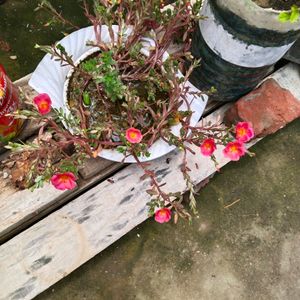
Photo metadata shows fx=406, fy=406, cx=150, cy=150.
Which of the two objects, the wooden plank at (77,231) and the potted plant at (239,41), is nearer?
the potted plant at (239,41)

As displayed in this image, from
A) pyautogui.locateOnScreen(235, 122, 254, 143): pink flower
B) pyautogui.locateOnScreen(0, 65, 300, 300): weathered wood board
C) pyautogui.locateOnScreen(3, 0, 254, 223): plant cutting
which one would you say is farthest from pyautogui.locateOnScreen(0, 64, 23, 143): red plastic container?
pyautogui.locateOnScreen(235, 122, 254, 143): pink flower

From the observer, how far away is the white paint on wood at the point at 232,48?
1436 millimetres

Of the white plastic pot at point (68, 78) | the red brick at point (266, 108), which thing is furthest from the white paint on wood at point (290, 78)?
the white plastic pot at point (68, 78)

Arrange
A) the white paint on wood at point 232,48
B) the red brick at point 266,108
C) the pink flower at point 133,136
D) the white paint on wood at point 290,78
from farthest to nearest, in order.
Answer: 1. the white paint on wood at point 290,78
2. the red brick at point 266,108
3. the white paint on wood at point 232,48
4. the pink flower at point 133,136

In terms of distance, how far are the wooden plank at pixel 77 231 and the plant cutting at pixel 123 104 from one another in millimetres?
141

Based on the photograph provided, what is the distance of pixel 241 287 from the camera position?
1816 mm

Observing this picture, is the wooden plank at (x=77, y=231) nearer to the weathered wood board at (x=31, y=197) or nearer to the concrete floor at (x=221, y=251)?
the weathered wood board at (x=31, y=197)

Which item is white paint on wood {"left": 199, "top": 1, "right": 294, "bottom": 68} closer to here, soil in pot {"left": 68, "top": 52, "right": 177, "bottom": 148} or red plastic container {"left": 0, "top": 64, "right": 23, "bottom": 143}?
soil in pot {"left": 68, "top": 52, "right": 177, "bottom": 148}

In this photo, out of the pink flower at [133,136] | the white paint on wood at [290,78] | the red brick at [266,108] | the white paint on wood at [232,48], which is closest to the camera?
the pink flower at [133,136]

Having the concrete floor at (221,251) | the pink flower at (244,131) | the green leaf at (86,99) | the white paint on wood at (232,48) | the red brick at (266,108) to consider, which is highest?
the white paint on wood at (232,48)

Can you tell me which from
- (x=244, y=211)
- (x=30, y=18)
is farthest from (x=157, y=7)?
(x=244, y=211)

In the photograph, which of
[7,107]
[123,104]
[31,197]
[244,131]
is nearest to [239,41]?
[244,131]

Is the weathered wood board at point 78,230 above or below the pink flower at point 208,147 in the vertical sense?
below

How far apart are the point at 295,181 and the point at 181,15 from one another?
1014 millimetres
